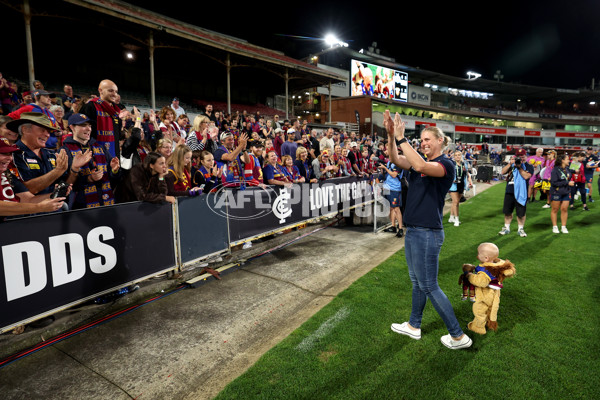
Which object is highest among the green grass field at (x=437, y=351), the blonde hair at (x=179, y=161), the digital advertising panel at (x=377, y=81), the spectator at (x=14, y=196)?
the digital advertising panel at (x=377, y=81)

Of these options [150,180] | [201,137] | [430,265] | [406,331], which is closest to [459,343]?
[406,331]


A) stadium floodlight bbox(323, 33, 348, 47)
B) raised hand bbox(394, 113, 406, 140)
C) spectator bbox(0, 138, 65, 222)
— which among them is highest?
stadium floodlight bbox(323, 33, 348, 47)

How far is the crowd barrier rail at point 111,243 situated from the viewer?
3115mm

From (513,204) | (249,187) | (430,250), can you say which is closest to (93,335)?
(249,187)

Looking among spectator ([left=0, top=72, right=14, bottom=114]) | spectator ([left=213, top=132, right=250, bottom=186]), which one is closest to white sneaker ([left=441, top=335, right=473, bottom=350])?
spectator ([left=213, top=132, right=250, bottom=186])

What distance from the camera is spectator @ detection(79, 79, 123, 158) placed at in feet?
14.7

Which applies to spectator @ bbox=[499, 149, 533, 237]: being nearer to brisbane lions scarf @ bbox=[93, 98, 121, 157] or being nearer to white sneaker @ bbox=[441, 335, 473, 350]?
white sneaker @ bbox=[441, 335, 473, 350]

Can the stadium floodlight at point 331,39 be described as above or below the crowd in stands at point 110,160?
above

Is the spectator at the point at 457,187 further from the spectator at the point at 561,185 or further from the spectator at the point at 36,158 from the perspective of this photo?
the spectator at the point at 36,158

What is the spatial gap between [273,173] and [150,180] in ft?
9.34

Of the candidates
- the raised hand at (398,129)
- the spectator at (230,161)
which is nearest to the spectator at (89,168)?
the spectator at (230,161)

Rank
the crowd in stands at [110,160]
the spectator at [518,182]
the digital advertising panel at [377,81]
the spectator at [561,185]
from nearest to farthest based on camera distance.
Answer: the crowd in stands at [110,160], the spectator at [518,182], the spectator at [561,185], the digital advertising panel at [377,81]

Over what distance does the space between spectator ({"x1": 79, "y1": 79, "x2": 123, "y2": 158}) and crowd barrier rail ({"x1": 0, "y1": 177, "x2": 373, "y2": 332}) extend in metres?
1.27

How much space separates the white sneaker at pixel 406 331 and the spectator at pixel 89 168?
436cm
